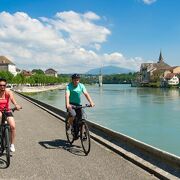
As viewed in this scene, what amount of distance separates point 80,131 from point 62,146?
0.93 metres

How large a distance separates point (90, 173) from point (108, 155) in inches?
66.5

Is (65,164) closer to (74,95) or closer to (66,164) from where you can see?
(66,164)

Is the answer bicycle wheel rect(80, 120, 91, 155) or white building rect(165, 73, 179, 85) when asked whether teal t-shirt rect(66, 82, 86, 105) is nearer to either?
bicycle wheel rect(80, 120, 91, 155)

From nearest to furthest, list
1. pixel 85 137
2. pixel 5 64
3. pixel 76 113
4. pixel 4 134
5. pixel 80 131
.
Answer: pixel 4 134 < pixel 85 137 < pixel 80 131 < pixel 76 113 < pixel 5 64

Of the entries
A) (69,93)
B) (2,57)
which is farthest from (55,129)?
(2,57)

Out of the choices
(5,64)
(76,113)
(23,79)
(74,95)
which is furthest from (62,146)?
(5,64)

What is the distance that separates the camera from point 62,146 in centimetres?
945

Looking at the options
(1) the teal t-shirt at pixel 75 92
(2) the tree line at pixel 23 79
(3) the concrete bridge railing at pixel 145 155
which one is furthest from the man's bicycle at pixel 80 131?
(2) the tree line at pixel 23 79

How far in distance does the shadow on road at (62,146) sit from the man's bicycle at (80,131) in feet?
0.55

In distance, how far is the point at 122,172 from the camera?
6656 mm

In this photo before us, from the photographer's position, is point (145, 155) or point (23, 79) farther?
point (23, 79)

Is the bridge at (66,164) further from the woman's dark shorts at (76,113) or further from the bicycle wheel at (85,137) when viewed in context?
the woman's dark shorts at (76,113)

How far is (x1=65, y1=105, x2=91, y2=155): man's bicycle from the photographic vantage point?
8345 millimetres

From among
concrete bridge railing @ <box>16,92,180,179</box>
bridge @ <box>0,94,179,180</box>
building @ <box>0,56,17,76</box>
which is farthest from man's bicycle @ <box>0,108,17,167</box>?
building @ <box>0,56,17,76</box>
